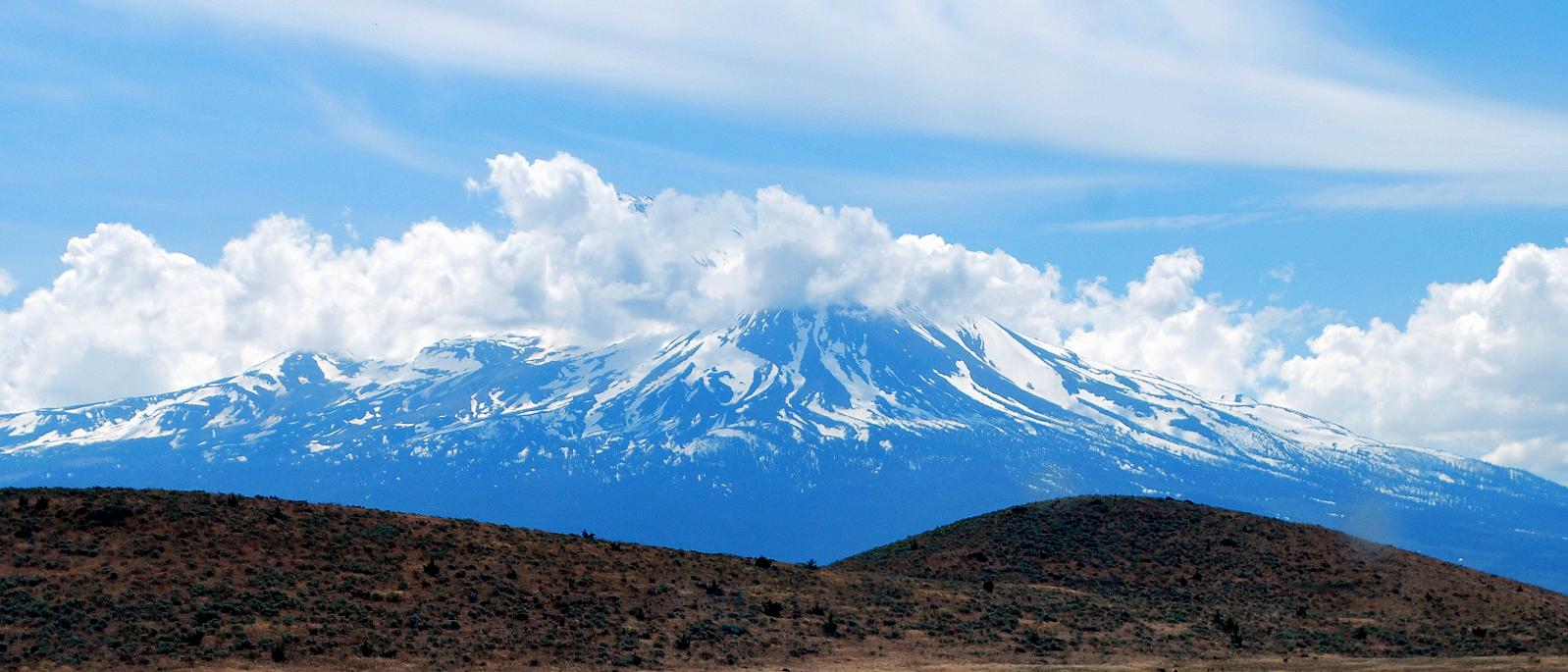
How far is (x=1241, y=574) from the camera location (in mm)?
79312

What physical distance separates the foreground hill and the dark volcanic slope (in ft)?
1.01

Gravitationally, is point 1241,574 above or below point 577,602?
above

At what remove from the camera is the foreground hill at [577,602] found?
1895 inches

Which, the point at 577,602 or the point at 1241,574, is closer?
the point at 577,602

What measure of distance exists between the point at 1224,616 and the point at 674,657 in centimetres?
3182

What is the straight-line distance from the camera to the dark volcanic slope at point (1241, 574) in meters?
64.4

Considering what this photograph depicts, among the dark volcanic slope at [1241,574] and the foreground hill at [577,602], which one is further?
the dark volcanic slope at [1241,574]

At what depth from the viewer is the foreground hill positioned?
4812cm

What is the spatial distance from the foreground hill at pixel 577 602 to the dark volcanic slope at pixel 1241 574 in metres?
0.31

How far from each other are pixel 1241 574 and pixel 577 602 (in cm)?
4365

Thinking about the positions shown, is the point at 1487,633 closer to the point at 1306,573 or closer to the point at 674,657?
the point at 1306,573

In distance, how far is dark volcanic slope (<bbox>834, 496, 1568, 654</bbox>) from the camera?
64375mm

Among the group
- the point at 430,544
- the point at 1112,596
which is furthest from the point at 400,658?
the point at 1112,596

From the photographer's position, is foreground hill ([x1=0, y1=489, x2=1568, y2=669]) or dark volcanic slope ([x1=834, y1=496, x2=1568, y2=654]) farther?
dark volcanic slope ([x1=834, y1=496, x2=1568, y2=654])
